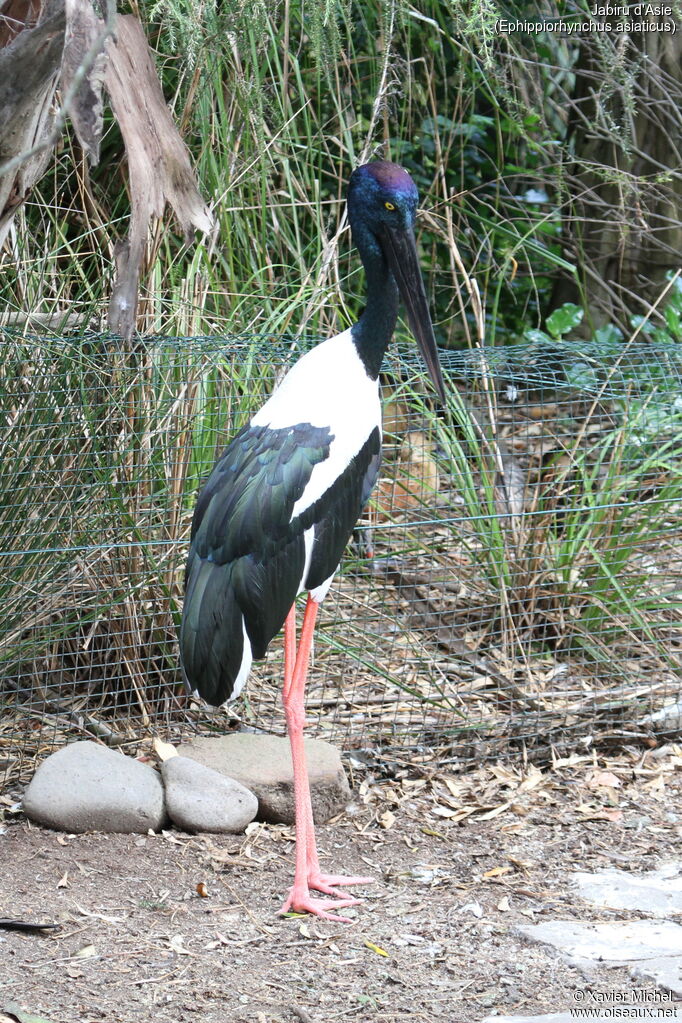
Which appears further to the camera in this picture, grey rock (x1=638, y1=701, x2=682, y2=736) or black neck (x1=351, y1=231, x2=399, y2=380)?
grey rock (x1=638, y1=701, x2=682, y2=736)

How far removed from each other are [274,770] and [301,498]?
3.26 feet

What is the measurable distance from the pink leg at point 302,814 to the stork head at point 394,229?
0.89 meters

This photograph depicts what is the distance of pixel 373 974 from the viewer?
2932mm

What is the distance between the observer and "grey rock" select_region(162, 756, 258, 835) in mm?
3668

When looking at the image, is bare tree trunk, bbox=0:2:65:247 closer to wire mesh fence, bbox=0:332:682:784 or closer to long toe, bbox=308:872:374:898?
wire mesh fence, bbox=0:332:682:784

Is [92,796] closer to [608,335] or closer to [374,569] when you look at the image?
[374,569]

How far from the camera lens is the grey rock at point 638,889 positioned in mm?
3273

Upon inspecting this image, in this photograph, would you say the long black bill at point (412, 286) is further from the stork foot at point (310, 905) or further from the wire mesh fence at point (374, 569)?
the stork foot at point (310, 905)

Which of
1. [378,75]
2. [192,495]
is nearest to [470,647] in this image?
[192,495]

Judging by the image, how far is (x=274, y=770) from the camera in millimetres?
3836

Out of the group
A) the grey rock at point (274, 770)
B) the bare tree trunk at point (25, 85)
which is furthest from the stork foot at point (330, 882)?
the bare tree trunk at point (25, 85)

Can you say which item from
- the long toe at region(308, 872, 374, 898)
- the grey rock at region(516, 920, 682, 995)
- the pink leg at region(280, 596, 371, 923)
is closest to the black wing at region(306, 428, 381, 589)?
the pink leg at region(280, 596, 371, 923)

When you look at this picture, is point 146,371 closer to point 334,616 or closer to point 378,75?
point 334,616

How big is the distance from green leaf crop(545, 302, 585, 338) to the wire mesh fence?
0.68 meters
